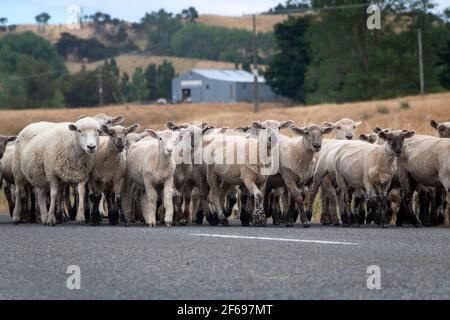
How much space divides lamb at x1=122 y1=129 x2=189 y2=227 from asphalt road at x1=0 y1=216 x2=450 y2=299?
2.70 meters

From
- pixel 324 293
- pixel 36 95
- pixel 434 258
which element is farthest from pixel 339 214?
pixel 36 95

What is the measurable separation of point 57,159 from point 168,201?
7.61 feet

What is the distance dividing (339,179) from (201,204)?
275 cm

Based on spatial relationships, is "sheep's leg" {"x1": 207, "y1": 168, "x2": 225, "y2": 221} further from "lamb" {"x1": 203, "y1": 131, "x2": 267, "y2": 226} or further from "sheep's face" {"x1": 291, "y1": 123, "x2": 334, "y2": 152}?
"sheep's face" {"x1": 291, "y1": 123, "x2": 334, "y2": 152}

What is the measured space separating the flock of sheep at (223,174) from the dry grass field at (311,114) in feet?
30.1

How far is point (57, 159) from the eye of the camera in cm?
2220

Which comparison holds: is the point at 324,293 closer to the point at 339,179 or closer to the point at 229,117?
the point at 339,179

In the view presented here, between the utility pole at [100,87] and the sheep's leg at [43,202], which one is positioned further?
the utility pole at [100,87]

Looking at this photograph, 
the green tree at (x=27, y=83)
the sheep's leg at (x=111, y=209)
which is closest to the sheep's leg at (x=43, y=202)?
the sheep's leg at (x=111, y=209)

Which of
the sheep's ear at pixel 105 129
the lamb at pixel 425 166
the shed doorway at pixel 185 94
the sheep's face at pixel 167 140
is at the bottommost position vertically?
the shed doorway at pixel 185 94

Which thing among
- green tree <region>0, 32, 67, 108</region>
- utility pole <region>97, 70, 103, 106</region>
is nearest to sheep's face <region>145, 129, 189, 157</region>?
green tree <region>0, 32, 67, 108</region>

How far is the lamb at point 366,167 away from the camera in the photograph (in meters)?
21.0

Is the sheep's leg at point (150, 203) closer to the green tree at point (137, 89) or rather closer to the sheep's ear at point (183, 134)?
the sheep's ear at point (183, 134)
